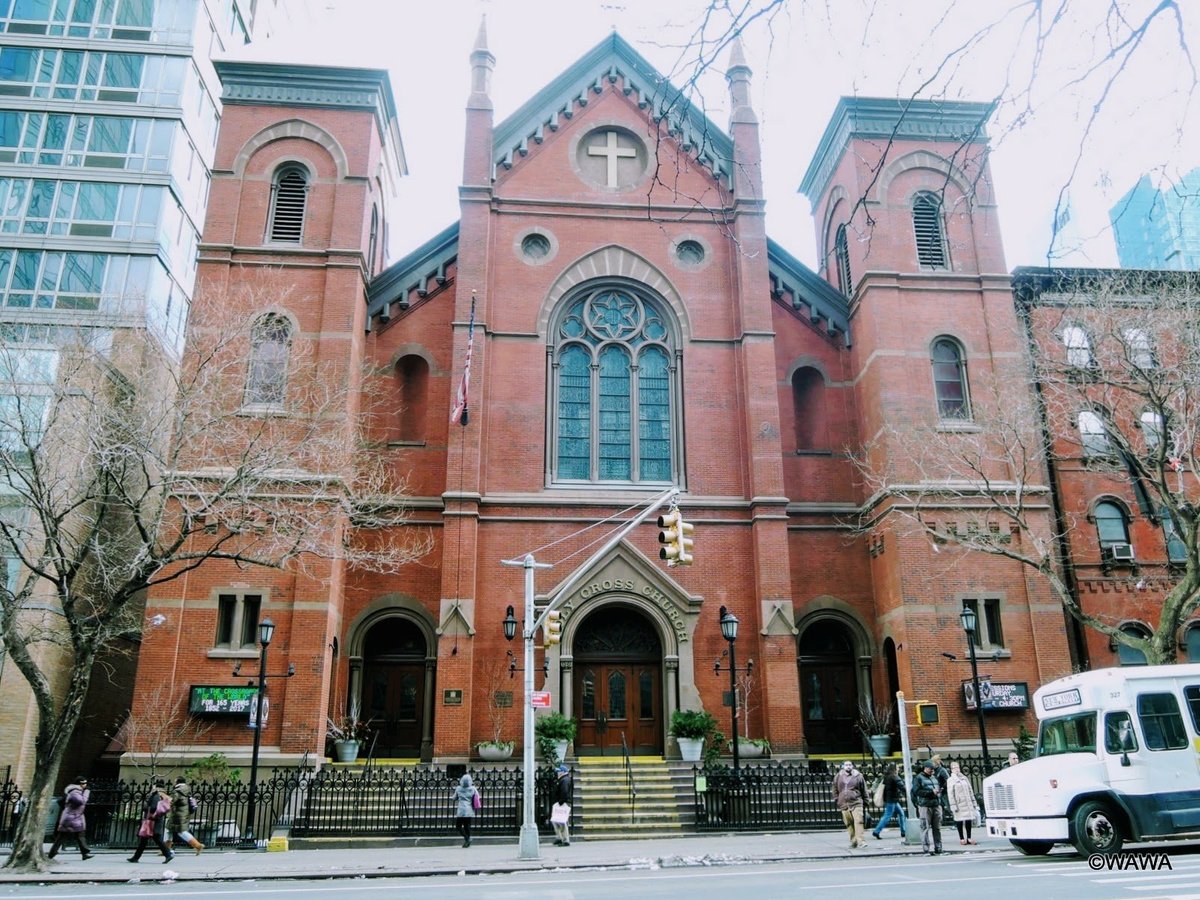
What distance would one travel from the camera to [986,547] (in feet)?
74.5

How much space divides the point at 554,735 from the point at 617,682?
2977mm

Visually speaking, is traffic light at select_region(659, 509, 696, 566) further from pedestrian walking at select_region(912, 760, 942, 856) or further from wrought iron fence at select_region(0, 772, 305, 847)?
wrought iron fence at select_region(0, 772, 305, 847)

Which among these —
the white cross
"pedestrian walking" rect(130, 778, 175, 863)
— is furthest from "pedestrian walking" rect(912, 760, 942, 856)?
the white cross

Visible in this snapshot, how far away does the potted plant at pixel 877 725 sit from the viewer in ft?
81.3

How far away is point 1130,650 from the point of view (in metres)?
27.8

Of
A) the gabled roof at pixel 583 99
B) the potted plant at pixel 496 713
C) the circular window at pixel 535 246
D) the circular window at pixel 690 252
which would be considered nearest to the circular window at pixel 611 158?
the gabled roof at pixel 583 99

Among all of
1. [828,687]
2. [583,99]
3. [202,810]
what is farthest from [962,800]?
[583,99]

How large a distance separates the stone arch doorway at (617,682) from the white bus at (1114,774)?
10.9 m

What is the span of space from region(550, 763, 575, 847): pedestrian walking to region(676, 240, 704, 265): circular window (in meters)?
15.7

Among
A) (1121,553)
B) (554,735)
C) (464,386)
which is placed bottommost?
(554,735)

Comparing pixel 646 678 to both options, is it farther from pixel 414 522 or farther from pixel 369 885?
pixel 369 885

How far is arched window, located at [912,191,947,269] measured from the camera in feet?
94.8

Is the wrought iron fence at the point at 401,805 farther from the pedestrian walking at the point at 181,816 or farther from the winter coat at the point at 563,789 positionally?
the pedestrian walking at the point at 181,816

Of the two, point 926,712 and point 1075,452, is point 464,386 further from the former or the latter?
point 1075,452
